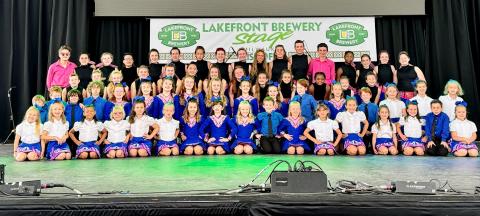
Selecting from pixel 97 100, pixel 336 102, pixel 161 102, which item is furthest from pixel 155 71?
pixel 336 102

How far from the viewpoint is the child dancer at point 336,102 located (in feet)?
16.0

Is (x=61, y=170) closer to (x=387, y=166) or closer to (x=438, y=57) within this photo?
(x=387, y=166)

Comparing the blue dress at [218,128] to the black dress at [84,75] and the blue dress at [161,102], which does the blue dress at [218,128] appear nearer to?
the blue dress at [161,102]

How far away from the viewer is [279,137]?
4621 mm

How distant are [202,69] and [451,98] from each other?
10.8ft

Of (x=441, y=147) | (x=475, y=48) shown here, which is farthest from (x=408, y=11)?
(x=441, y=147)

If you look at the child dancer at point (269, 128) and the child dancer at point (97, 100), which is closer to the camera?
the child dancer at point (269, 128)

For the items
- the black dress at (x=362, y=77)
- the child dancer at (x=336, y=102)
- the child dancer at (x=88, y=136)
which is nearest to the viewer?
the child dancer at (x=88, y=136)

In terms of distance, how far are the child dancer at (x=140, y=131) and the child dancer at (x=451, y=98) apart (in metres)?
3.62

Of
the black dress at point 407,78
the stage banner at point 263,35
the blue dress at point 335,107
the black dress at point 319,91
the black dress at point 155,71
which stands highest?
the stage banner at point 263,35

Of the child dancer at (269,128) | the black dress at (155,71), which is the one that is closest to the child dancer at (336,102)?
the child dancer at (269,128)

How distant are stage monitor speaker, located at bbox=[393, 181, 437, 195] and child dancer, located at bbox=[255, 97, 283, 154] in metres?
2.67

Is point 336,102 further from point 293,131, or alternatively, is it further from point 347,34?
point 347,34

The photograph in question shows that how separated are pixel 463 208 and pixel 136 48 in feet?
18.8
